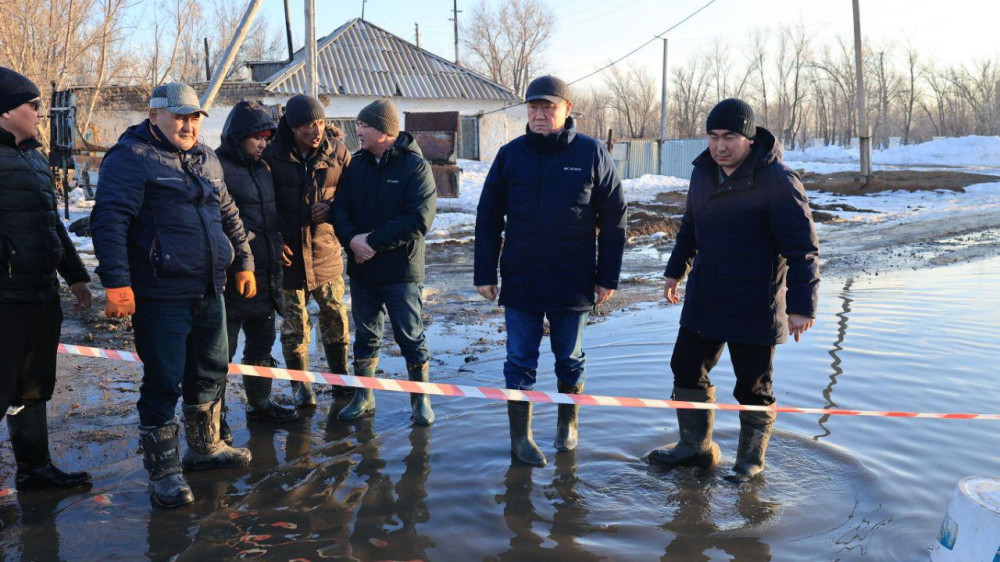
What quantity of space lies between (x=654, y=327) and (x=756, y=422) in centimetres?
369

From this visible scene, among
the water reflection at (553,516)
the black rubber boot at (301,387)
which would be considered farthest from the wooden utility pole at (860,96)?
the water reflection at (553,516)

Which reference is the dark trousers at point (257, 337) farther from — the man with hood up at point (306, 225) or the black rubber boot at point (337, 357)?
the black rubber boot at point (337, 357)

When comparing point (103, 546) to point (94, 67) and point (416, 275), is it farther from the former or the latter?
point (94, 67)

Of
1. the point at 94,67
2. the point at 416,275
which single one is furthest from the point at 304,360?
the point at 94,67

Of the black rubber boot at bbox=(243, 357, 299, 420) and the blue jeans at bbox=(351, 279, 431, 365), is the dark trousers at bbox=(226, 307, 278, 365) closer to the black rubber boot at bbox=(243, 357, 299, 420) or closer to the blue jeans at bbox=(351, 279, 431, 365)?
the black rubber boot at bbox=(243, 357, 299, 420)

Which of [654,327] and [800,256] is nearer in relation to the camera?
[800,256]

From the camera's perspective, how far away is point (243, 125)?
4.66m

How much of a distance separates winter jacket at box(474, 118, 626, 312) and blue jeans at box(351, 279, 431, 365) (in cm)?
80

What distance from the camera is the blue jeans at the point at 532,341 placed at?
14.6 feet

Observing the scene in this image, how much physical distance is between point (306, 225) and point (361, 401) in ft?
3.85

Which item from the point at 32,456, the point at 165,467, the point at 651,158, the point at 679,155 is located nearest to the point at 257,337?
the point at 165,467

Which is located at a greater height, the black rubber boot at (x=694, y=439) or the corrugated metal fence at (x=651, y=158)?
the corrugated metal fence at (x=651, y=158)

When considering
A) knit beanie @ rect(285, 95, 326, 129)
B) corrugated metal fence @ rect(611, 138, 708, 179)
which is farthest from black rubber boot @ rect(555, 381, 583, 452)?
corrugated metal fence @ rect(611, 138, 708, 179)

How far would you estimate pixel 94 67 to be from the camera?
81.8 feet
